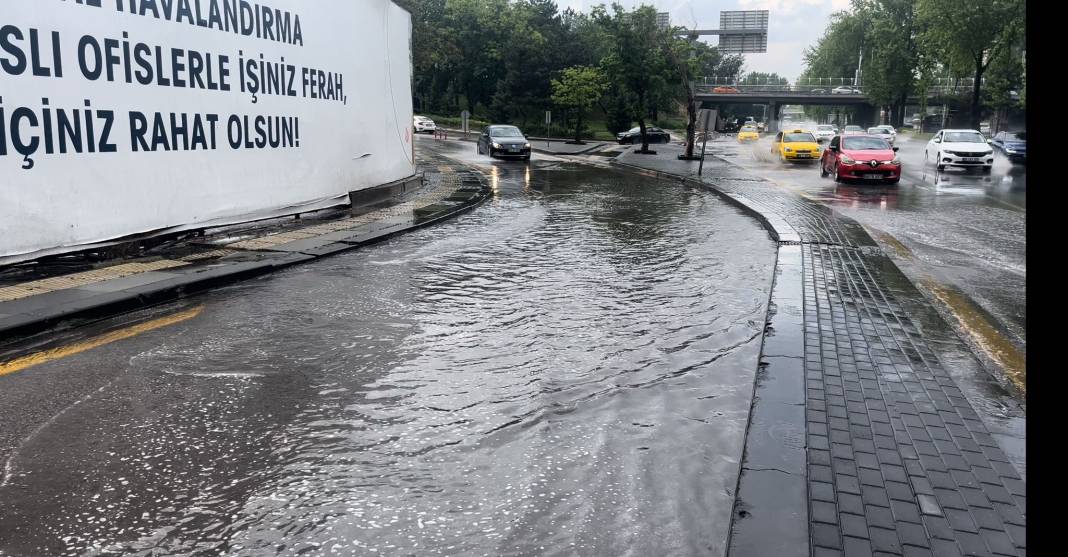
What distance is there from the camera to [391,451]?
4262 millimetres

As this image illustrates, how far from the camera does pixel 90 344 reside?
6191 millimetres

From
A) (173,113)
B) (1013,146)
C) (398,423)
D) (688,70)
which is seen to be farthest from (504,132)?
(398,423)

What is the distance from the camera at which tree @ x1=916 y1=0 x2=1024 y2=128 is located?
2094 inches

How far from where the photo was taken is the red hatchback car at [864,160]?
2227cm

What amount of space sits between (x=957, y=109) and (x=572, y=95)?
5010cm

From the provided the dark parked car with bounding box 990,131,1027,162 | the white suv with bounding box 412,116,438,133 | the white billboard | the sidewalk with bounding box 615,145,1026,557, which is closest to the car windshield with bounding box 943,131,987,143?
the dark parked car with bounding box 990,131,1027,162

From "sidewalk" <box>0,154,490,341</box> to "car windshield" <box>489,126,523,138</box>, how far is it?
20280mm

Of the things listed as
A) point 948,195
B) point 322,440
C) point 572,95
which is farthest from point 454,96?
point 322,440

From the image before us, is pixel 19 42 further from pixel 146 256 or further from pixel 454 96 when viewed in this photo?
pixel 454 96

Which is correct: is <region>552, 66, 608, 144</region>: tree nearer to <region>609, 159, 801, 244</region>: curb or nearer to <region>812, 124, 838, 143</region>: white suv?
<region>812, 124, 838, 143</region>: white suv

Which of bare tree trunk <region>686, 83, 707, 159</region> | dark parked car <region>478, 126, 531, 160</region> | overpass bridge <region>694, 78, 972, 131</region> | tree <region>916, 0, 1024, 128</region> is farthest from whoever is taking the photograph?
overpass bridge <region>694, 78, 972, 131</region>

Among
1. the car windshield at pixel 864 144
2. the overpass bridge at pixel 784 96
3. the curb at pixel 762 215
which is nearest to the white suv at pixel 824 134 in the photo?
the car windshield at pixel 864 144

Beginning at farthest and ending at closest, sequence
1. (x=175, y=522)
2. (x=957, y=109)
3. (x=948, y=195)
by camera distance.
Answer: (x=957, y=109) < (x=948, y=195) < (x=175, y=522)

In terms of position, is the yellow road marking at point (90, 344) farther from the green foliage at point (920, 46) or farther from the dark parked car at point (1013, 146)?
the green foliage at point (920, 46)
